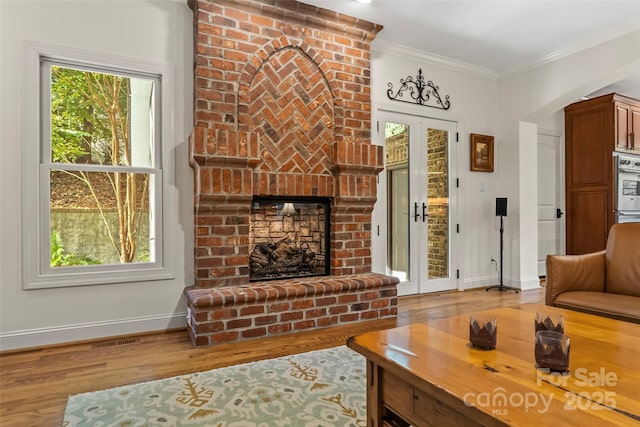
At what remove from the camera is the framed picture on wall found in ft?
14.9

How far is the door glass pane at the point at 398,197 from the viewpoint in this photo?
13.3ft

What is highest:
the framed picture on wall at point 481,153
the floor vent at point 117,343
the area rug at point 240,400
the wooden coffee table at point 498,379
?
the framed picture on wall at point 481,153

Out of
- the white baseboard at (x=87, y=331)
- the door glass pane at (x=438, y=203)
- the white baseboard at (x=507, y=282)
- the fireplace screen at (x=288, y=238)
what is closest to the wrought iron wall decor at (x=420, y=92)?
the door glass pane at (x=438, y=203)

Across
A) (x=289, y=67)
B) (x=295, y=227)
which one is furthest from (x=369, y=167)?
(x=289, y=67)

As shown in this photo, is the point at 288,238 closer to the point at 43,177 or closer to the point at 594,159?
the point at 43,177

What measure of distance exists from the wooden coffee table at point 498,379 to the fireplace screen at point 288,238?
1.94 meters

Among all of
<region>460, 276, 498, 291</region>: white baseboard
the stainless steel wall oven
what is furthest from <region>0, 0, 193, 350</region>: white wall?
the stainless steel wall oven

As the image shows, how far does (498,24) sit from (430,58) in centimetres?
83

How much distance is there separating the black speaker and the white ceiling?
1671 mm

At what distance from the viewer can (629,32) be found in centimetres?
357

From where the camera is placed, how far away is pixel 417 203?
4203mm

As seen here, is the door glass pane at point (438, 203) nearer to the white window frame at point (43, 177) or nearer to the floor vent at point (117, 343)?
the white window frame at point (43, 177)

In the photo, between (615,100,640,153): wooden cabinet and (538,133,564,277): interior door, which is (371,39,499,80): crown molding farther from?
(615,100,640,153): wooden cabinet

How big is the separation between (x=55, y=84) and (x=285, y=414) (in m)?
2.78
